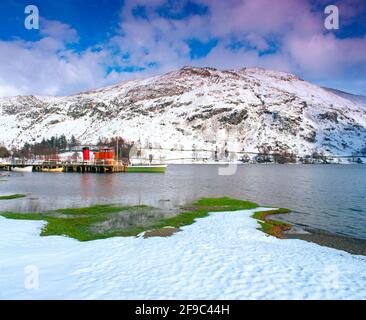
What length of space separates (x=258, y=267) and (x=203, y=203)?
2707cm

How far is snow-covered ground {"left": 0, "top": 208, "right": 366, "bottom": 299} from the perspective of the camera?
1135 cm

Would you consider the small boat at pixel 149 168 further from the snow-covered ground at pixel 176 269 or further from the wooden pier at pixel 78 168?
the snow-covered ground at pixel 176 269

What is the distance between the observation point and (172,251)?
16688mm

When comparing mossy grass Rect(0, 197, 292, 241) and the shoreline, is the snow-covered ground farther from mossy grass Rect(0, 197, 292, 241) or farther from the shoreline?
the shoreline

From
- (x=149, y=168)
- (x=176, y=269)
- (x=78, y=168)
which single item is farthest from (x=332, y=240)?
(x=78, y=168)

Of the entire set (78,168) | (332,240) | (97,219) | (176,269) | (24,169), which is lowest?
(332,240)

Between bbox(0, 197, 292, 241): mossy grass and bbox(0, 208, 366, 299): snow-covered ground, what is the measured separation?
2.29 meters

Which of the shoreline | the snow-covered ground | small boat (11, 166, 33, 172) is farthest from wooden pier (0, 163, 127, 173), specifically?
the snow-covered ground

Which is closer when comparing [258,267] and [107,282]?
[107,282]

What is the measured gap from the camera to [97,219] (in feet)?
93.5

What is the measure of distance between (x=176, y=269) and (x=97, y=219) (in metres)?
16.4

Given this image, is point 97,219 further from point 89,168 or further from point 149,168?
point 89,168
